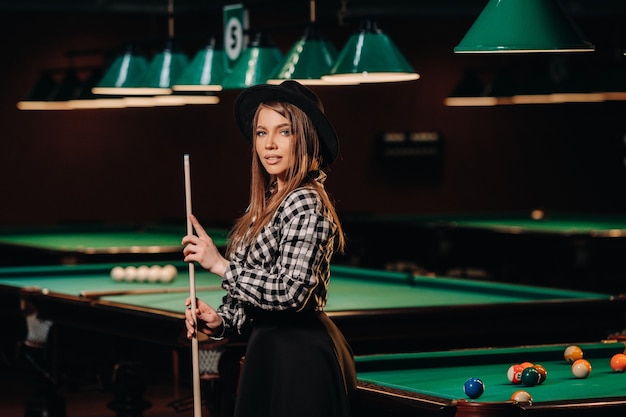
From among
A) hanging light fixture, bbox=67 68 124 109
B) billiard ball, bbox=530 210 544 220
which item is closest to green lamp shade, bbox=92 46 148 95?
hanging light fixture, bbox=67 68 124 109

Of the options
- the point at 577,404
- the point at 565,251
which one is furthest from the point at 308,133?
the point at 565,251

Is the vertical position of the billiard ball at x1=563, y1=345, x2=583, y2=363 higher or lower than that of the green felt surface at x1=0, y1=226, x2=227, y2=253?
lower

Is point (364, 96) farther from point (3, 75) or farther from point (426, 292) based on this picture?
point (426, 292)

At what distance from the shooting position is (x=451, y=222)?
9914 millimetres

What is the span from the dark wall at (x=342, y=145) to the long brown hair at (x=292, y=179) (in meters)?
6.87

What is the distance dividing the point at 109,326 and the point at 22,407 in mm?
2291

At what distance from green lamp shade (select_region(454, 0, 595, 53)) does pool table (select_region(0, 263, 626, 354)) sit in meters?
1.43

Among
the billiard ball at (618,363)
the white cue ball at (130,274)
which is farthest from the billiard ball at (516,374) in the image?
the white cue ball at (130,274)

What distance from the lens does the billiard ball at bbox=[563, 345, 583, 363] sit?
367cm

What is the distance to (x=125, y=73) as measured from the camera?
6.36m

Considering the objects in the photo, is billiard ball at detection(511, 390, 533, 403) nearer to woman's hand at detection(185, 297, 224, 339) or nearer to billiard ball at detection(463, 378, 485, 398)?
billiard ball at detection(463, 378, 485, 398)

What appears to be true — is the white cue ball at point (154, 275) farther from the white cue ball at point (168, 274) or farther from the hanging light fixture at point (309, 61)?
the hanging light fixture at point (309, 61)

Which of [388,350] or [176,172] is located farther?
[176,172]

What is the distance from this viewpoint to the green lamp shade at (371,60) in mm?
4746
